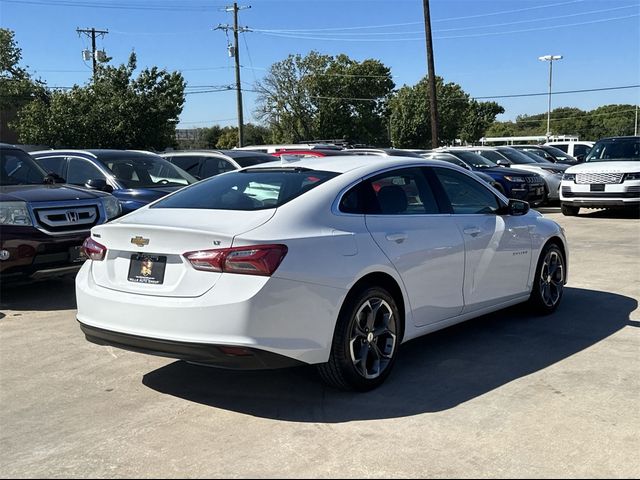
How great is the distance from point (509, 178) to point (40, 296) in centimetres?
1209

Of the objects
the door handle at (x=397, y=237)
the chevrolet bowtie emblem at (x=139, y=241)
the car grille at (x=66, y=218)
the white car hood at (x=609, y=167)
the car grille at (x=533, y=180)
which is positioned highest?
the white car hood at (x=609, y=167)

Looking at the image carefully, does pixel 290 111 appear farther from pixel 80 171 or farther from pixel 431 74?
pixel 80 171

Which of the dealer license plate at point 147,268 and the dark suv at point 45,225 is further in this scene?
the dark suv at point 45,225

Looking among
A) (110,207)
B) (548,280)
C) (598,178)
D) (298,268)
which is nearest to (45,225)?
(110,207)

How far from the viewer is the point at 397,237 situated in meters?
4.61

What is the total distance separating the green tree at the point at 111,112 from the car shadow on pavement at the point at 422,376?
29392 mm

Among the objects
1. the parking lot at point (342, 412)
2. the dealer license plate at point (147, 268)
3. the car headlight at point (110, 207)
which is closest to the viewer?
the parking lot at point (342, 412)

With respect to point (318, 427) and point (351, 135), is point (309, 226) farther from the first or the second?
point (351, 135)

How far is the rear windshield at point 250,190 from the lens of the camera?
442cm

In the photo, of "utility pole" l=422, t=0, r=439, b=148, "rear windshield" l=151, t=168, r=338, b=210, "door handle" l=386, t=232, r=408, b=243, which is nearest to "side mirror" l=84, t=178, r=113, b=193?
"rear windshield" l=151, t=168, r=338, b=210

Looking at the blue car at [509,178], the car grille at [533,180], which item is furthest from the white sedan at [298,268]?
the car grille at [533,180]

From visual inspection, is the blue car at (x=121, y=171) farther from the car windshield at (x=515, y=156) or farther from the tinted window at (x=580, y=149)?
the tinted window at (x=580, y=149)

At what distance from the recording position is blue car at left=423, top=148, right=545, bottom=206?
1617 centimetres

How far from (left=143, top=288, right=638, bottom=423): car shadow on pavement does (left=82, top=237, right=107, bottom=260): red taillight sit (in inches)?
39.4
